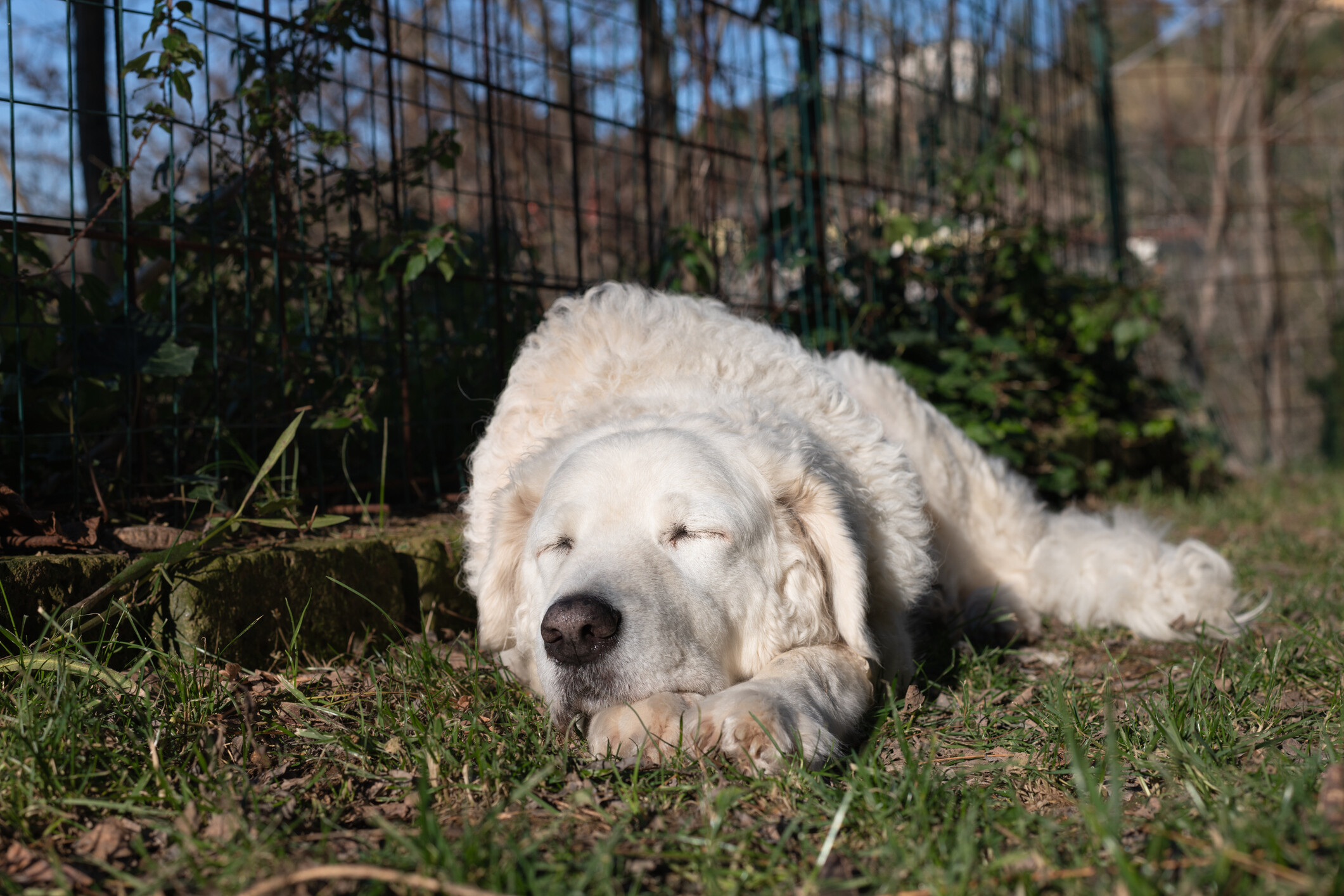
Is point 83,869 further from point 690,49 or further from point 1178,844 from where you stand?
point 690,49

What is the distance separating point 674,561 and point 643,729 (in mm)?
400

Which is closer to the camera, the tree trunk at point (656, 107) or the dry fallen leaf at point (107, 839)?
the dry fallen leaf at point (107, 839)

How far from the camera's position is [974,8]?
6.65m

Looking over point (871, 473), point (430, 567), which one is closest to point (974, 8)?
point (871, 473)

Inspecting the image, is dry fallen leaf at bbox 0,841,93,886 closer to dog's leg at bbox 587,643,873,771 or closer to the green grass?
the green grass

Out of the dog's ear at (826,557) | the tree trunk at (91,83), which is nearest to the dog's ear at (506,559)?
the dog's ear at (826,557)

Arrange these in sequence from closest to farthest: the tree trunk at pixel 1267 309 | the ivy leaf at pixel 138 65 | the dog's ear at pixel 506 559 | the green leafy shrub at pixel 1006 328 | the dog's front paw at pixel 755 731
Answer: the dog's front paw at pixel 755 731 < the dog's ear at pixel 506 559 < the ivy leaf at pixel 138 65 < the green leafy shrub at pixel 1006 328 < the tree trunk at pixel 1267 309

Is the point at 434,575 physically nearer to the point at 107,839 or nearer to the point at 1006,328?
the point at 107,839

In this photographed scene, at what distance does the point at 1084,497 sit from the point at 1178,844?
5270 mm

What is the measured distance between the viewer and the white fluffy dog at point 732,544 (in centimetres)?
204

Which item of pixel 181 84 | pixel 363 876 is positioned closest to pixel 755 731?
pixel 363 876

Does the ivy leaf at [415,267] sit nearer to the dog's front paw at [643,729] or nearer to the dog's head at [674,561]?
the dog's head at [674,561]

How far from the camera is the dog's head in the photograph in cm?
204

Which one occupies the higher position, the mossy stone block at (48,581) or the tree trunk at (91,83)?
the tree trunk at (91,83)
